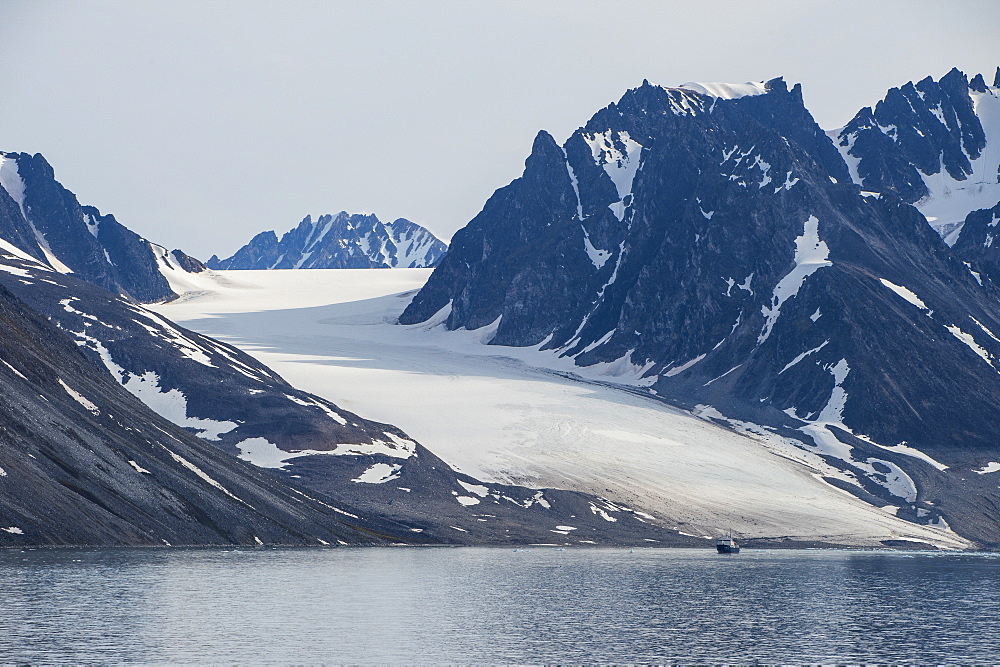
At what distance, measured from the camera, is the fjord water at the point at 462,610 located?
66250 mm

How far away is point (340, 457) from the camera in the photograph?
587 feet

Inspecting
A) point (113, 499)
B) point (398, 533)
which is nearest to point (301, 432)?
point (398, 533)

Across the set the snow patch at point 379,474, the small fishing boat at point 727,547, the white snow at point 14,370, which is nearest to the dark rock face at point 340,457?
the snow patch at point 379,474

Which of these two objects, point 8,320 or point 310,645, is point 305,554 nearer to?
point 8,320

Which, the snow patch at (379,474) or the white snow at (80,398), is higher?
the white snow at (80,398)

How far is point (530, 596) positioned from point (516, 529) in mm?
71796

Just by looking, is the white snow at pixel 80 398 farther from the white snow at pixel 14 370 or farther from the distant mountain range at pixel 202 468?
the white snow at pixel 14 370

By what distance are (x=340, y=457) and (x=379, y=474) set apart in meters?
7.34

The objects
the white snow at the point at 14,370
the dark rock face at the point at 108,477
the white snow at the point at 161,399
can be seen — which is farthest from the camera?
the white snow at the point at 161,399

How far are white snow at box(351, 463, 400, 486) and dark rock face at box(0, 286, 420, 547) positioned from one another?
658 inches

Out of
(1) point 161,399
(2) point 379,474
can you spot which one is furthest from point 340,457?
(1) point 161,399

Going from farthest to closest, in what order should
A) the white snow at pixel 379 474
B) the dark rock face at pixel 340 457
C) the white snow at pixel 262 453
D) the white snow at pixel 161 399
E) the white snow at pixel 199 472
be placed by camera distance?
1. the white snow at pixel 161 399
2. the white snow at pixel 262 453
3. the white snow at pixel 379 474
4. the dark rock face at pixel 340 457
5. the white snow at pixel 199 472

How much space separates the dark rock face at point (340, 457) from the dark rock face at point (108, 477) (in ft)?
15.6

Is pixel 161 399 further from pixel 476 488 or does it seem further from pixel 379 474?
pixel 476 488
